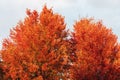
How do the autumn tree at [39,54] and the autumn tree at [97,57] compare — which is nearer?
the autumn tree at [39,54]

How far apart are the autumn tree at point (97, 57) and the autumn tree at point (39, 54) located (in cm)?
209

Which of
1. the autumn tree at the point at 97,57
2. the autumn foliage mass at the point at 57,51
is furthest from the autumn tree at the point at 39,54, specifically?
Result: the autumn tree at the point at 97,57

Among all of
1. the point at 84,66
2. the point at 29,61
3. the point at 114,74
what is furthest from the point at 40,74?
the point at 114,74

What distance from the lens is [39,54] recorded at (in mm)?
27688

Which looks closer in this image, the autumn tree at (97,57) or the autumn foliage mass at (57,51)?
the autumn foliage mass at (57,51)

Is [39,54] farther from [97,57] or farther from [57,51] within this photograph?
[97,57]

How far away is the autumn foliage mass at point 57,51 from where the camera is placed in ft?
91.8

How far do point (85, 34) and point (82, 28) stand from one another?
45.8 inches

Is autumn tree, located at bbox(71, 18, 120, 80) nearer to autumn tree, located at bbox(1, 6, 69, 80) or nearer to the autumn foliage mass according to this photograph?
the autumn foliage mass

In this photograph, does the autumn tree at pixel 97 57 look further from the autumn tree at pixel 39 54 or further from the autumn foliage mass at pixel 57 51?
the autumn tree at pixel 39 54

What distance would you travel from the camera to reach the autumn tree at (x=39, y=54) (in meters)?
27.7

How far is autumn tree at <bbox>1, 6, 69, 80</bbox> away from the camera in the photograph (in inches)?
1092

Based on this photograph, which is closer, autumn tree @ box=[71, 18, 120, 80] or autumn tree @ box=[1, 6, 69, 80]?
autumn tree @ box=[1, 6, 69, 80]

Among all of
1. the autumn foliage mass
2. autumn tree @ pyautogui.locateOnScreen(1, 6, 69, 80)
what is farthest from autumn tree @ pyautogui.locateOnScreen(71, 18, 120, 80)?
autumn tree @ pyautogui.locateOnScreen(1, 6, 69, 80)
